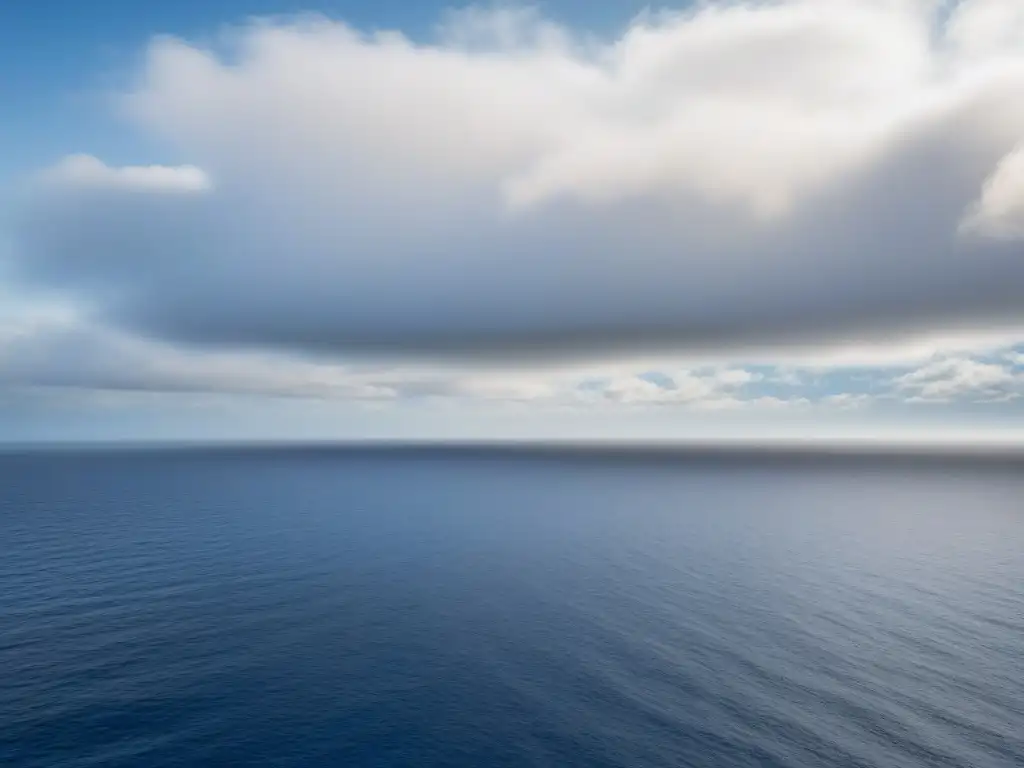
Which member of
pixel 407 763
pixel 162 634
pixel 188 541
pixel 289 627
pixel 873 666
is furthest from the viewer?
pixel 188 541

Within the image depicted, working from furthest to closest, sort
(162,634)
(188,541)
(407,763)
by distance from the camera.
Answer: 1. (188,541)
2. (162,634)
3. (407,763)

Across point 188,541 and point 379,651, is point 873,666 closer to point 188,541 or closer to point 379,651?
point 379,651

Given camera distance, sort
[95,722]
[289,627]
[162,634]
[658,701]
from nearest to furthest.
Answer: [95,722] → [658,701] → [162,634] → [289,627]

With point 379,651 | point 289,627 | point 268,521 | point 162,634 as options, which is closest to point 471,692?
point 379,651

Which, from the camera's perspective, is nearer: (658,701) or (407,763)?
(407,763)

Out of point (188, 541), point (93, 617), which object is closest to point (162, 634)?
point (93, 617)

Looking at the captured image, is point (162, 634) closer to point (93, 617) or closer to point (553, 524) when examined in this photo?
point (93, 617)
